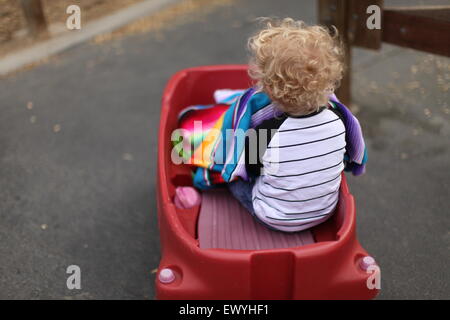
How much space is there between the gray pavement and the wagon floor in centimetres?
40

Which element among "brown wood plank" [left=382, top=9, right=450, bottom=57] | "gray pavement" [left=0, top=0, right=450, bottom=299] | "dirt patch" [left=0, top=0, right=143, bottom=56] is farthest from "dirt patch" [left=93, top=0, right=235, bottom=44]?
"brown wood plank" [left=382, top=9, right=450, bottom=57]

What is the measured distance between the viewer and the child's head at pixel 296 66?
1517 millimetres

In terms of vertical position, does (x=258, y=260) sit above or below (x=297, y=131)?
below

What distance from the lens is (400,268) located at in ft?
6.91

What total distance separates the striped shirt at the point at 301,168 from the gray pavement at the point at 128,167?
0.56 m

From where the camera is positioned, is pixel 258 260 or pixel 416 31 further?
pixel 416 31

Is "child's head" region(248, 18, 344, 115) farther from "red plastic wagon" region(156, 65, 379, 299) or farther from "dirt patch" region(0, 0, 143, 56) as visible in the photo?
"dirt patch" region(0, 0, 143, 56)

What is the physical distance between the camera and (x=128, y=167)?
9.00 feet

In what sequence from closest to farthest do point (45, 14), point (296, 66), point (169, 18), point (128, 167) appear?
point (296, 66) → point (128, 167) → point (45, 14) → point (169, 18)

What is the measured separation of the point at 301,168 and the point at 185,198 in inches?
A: 21.0

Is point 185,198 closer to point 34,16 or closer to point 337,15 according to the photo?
point 337,15

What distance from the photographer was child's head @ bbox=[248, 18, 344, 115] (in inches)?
59.7

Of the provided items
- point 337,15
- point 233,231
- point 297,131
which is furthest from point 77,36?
point 297,131
